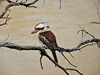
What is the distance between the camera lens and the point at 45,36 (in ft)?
4.29

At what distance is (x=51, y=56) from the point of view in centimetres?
133

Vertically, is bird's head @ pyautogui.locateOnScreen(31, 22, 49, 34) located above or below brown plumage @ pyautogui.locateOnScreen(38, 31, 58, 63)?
above

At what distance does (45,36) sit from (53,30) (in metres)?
0.08

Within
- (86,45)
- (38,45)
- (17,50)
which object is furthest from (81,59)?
(17,50)

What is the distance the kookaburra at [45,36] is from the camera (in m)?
1.31

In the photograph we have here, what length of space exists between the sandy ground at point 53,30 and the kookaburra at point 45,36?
0.03 m

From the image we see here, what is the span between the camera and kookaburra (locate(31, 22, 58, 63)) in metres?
1.31

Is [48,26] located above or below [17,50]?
above

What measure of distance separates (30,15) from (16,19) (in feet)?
0.34

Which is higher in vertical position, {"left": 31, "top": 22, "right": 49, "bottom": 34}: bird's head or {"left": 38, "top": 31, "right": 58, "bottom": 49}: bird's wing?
{"left": 31, "top": 22, "right": 49, "bottom": 34}: bird's head

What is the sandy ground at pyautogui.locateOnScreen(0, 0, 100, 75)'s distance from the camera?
4.31 ft

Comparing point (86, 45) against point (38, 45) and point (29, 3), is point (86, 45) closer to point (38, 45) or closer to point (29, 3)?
point (38, 45)

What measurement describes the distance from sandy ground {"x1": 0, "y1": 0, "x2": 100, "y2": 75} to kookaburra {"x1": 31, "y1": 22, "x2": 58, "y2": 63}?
0.11 ft

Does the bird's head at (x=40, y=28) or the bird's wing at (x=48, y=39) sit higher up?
the bird's head at (x=40, y=28)
